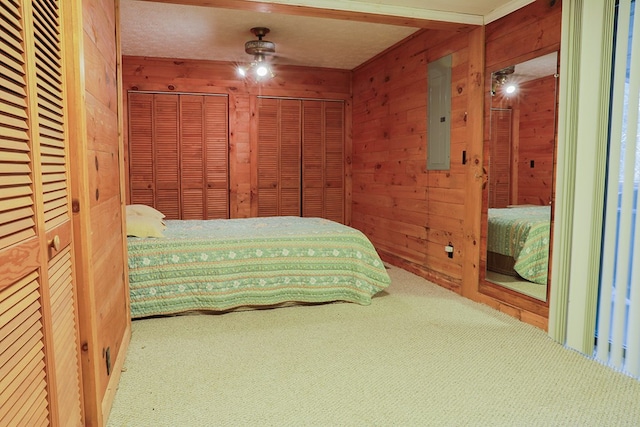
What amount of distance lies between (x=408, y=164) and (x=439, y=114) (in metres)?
0.69

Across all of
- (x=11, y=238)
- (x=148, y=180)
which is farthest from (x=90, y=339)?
(x=148, y=180)

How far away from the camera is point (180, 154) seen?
18.2ft

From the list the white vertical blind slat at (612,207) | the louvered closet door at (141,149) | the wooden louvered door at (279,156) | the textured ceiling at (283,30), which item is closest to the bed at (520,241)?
the white vertical blind slat at (612,207)

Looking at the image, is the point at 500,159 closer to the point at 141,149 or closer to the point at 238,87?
the point at 238,87

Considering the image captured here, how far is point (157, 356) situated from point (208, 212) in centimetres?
325

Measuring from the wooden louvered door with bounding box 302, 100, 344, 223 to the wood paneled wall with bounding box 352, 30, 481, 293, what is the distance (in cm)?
22

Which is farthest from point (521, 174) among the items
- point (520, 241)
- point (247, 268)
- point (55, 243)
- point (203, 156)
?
point (203, 156)

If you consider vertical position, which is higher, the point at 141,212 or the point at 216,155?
the point at 216,155

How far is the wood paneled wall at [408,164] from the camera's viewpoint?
3.91 metres

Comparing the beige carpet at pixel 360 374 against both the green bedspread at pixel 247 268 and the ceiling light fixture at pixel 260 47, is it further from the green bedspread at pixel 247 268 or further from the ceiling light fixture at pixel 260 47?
the ceiling light fixture at pixel 260 47

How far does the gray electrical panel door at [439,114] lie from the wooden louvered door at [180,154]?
102 inches

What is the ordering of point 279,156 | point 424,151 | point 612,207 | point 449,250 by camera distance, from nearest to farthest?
point 612,207 < point 449,250 < point 424,151 < point 279,156

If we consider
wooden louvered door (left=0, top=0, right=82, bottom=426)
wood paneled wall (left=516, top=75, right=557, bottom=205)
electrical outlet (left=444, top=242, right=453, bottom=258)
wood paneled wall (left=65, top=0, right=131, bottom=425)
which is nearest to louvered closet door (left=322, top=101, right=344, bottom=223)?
electrical outlet (left=444, top=242, right=453, bottom=258)

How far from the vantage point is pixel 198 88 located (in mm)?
5512
